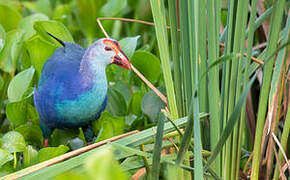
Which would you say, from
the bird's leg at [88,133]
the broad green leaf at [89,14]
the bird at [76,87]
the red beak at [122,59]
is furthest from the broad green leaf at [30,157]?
the broad green leaf at [89,14]

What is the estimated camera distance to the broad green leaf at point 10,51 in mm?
1641

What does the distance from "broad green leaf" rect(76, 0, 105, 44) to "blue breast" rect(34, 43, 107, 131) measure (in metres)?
0.74

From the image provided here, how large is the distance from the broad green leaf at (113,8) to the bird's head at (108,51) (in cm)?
61

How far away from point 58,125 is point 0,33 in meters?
0.46

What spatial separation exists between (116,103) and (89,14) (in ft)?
2.25

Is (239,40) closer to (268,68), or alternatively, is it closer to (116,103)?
(268,68)

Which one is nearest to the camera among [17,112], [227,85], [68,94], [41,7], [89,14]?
[227,85]

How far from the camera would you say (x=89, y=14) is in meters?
2.13

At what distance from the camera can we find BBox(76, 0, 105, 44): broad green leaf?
211 centimetres

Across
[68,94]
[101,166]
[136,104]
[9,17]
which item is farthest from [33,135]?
[101,166]

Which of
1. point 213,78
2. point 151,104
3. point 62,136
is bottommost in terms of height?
point 62,136

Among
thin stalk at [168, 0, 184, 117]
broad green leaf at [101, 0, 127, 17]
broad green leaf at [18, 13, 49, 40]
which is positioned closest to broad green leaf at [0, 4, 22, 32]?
broad green leaf at [18, 13, 49, 40]

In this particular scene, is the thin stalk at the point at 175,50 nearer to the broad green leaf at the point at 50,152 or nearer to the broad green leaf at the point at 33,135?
the broad green leaf at the point at 50,152

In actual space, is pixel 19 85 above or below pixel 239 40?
below
